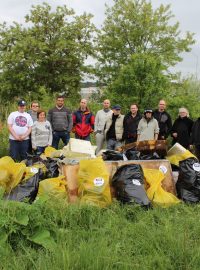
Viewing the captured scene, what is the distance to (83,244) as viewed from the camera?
3.64 meters

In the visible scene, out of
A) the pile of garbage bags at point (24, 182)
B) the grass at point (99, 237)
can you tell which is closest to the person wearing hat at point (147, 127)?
the pile of garbage bags at point (24, 182)

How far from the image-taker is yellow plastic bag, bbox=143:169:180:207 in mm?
4969

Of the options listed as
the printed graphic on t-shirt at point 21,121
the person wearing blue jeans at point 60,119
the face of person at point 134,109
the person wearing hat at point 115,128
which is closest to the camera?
the printed graphic on t-shirt at point 21,121

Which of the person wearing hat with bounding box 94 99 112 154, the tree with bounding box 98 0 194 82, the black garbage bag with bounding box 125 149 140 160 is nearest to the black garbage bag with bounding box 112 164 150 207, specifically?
the black garbage bag with bounding box 125 149 140 160

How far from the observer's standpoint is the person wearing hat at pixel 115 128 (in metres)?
8.35

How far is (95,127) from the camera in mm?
8656

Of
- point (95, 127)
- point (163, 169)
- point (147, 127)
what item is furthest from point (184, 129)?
point (163, 169)

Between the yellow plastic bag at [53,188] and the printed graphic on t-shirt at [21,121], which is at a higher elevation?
the printed graphic on t-shirt at [21,121]

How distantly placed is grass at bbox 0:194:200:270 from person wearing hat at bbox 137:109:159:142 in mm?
3438

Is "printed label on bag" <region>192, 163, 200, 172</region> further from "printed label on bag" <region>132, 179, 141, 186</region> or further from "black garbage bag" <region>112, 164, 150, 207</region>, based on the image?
"printed label on bag" <region>132, 179, 141, 186</region>

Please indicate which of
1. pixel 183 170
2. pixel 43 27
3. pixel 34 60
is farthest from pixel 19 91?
pixel 183 170

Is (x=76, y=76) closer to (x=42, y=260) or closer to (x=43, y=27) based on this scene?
(x=43, y=27)

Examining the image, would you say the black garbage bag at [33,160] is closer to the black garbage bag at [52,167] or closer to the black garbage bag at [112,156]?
the black garbage bag at [52,167]

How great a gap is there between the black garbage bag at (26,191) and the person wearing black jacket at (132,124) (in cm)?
346
